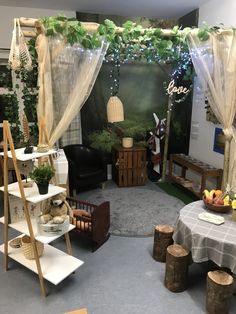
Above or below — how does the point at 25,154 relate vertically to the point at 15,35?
below

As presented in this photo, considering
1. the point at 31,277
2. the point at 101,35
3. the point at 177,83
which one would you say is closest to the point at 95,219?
the point at 31,277

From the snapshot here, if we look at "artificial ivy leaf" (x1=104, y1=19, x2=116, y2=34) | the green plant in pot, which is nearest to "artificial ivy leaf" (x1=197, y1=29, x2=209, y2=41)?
"artificial ivy leaf" (x1=104, y1=19, x2=116, y2=34)

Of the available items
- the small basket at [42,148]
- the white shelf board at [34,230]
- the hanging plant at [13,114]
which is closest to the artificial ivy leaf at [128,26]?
the small basket at [42,148]

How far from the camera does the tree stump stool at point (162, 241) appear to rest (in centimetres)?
269

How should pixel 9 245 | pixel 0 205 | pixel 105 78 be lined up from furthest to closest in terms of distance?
pixel 105 78
pixel 0 205
pixel 9 245

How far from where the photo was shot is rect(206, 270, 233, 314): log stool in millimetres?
2037

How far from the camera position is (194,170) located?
427cm

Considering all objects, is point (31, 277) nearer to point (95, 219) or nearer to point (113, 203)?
point (95, 219)

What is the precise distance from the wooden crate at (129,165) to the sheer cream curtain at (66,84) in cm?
222

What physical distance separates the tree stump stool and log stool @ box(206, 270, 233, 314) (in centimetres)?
61

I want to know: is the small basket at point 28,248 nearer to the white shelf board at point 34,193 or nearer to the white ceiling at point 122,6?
the white shelf board at point 34,193

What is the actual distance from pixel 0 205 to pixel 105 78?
110 inches

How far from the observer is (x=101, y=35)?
8.45ft

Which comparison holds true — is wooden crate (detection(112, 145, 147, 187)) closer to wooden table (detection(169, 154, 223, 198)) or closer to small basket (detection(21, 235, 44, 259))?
wooden table (detection(169, 154, 223, 198))
